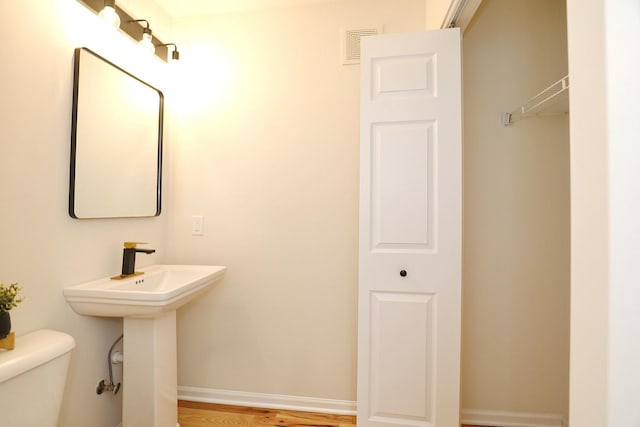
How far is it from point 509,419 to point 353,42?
2528 mm

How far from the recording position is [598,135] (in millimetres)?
559

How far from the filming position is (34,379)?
105 centimetres

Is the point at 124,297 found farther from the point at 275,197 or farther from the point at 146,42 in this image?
the point at 146,42

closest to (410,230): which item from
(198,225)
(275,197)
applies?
(275,197)

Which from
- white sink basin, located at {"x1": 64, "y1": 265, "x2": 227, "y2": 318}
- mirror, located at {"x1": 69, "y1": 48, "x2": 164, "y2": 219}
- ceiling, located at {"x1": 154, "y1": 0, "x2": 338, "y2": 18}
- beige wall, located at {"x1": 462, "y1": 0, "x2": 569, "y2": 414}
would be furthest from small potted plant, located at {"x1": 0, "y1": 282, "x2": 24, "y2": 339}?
Answer: beige wall, located at {"x1": 462, "y1": 0, "x2": 569, "y2": 414}

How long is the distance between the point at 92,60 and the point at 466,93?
2.06m

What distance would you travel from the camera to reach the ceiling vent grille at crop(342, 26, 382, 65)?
193 cm

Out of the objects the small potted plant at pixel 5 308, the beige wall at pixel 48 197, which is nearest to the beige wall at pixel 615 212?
the small potted plant at pixel 5 308

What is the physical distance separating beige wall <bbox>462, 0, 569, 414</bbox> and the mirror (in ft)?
6.51

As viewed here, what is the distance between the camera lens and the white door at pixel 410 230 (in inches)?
59.4

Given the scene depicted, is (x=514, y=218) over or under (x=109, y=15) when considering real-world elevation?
under

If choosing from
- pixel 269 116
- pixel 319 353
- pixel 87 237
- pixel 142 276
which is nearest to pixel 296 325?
pixel 319 353

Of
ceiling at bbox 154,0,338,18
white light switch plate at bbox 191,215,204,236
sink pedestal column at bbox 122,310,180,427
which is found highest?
ceiling at bbox 154,0,338,18

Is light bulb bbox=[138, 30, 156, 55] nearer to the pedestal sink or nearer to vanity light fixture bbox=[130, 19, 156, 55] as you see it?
vanity light fixture bbox=[130, 19, 156, 55]
